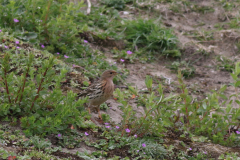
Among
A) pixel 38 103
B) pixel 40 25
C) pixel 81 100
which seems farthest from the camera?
pixel 40 25

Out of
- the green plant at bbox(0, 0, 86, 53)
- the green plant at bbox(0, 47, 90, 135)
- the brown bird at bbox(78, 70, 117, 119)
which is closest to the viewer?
the green plant at bbox(0, 47, 90, 135)

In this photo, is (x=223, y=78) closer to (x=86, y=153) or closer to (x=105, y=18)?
(x=105, y=18)

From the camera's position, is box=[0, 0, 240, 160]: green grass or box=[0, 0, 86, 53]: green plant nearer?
box=[0, 0, 240, 160]: green grass

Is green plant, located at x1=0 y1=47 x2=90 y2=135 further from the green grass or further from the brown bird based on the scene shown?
the brown bird

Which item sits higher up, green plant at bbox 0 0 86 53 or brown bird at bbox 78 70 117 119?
green plant at bbox 0 0 86 53

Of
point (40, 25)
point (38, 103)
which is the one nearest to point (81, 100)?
point (38, 103)

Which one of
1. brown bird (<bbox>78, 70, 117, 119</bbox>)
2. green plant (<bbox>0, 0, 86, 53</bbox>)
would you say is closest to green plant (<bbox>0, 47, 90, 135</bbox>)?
brown bird (<bbox>78, 70, 117, 119</bbox>)

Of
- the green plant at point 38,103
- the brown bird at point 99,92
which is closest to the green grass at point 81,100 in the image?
the green plant at point 38,103

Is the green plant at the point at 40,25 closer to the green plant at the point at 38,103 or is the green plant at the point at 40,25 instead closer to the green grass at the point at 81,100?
the green grass at the point at 81,100

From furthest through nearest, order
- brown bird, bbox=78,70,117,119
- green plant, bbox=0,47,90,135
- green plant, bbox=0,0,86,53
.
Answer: green plant, bbox=0,0,86,53 → brown bird, bbox=78,70,117,119 → green plant, bbox=0,47,90,135

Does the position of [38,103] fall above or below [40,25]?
below

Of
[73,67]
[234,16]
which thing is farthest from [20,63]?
[234,16]

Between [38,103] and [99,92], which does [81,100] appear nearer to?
[38,103]

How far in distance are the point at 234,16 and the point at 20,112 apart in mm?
8312
